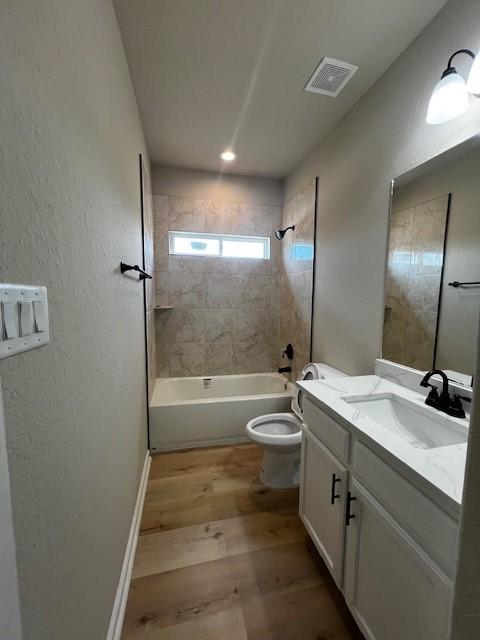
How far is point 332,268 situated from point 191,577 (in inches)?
80.2

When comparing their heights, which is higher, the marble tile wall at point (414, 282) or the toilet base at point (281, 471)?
the marble tile wall at point (414, 282)

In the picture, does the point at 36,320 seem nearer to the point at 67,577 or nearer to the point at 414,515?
the point at 67,577

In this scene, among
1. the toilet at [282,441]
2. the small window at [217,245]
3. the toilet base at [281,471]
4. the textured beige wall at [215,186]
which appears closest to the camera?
the toilet at [282,441]

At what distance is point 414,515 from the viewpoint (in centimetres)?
73

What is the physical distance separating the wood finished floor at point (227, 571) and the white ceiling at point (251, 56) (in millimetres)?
2625

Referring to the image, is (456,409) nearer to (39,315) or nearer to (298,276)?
(39,315)

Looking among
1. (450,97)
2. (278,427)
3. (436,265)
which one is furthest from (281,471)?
(450,97)

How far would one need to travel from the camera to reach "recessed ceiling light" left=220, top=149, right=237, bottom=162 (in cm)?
234

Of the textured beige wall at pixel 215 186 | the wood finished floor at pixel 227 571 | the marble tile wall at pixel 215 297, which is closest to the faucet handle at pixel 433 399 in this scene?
the wood finished floor at pixel 227 571

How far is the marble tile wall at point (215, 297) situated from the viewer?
109 inches

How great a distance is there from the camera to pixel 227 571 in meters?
1.27

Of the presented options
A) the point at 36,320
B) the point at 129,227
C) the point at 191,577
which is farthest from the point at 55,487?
the point at 129,227

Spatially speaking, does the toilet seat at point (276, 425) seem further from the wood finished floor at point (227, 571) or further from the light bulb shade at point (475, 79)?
the light bulb shade at point (475, 79)

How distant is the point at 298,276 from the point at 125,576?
239 centimetres
